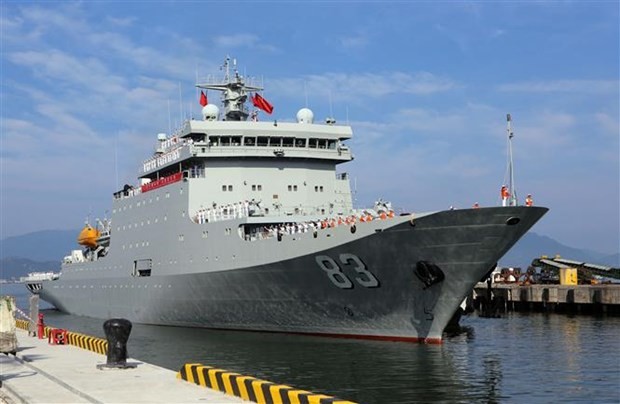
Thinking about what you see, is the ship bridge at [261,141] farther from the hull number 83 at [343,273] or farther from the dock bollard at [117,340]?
the dock bollard at [117,340]

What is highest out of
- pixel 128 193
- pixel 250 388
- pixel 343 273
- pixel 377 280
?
pixel 128 193

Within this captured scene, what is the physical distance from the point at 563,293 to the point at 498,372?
22.2m

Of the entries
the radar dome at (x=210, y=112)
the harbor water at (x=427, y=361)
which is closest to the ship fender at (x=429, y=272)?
the harbor water at (x=427, y=361)

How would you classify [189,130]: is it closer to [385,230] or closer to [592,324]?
[385,230]

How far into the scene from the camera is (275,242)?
80.1ft

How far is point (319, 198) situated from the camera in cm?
3011

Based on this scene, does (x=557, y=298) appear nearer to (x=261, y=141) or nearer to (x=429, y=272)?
(x=261, y=141)

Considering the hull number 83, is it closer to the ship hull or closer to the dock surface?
the ship hull

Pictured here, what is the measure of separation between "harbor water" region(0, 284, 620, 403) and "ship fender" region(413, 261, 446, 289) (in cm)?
200

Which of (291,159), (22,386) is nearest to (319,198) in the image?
(291,159)

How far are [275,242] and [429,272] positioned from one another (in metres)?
5.45

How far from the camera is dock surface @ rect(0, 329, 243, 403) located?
11.9m

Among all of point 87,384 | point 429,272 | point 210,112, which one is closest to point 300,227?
point 429,272

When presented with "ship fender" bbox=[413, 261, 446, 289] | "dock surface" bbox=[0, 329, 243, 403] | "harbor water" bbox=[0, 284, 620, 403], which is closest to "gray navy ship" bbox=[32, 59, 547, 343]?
"ship fender" bbox=[413, 261, 446, 289]
